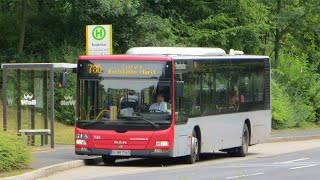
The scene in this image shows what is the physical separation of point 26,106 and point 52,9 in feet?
48.1

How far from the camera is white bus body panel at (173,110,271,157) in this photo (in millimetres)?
22812

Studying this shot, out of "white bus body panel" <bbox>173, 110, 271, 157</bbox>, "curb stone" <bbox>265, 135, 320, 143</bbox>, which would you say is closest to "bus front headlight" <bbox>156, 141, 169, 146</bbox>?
"white bus body panel" <bbox>173, 110, 271, 157</bbox>

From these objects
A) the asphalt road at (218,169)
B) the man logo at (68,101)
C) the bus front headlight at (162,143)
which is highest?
the man logo at (68,101)

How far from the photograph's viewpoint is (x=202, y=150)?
80.0 ft

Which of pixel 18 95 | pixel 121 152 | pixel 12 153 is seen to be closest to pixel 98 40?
pixel 18 95

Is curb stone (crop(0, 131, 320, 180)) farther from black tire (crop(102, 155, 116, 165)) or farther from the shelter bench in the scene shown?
the shelter bench

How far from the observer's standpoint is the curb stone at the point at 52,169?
694 inches

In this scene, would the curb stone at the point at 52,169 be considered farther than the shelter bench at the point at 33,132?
No

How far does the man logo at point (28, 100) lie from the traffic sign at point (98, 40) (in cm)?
281

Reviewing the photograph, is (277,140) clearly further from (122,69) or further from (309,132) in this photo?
(122,69)

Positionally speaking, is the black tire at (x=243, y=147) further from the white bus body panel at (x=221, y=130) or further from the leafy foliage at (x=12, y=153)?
the leafy foliage at (x=12, y=153)

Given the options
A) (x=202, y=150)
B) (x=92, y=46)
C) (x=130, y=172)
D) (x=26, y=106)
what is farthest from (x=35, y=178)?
(x=92, y=46)

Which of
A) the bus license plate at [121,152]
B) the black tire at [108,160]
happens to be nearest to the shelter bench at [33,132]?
the black tire at [108,160]

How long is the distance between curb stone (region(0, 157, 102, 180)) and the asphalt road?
215 mm
